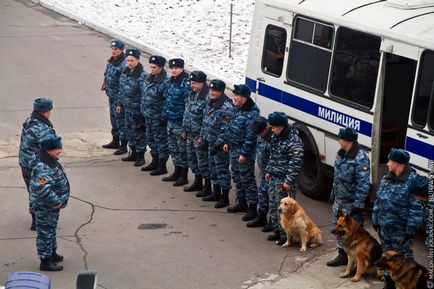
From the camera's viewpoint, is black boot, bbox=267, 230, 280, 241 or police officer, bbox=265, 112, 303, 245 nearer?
police officer, bbox=265, 112, 303, 245

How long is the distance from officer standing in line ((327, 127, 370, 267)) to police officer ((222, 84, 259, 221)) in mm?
1727

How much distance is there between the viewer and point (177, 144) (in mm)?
14516

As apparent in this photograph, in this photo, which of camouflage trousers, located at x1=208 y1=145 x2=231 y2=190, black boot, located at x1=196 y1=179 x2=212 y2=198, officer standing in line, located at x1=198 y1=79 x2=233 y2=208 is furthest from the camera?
black boot, located at x1=196 y1=179 x2=212 y2=198

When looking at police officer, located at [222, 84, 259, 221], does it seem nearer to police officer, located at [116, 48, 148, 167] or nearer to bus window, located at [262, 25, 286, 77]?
bus window, located at [262, 25, 286, 77]

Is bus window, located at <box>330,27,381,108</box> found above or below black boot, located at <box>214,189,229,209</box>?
above

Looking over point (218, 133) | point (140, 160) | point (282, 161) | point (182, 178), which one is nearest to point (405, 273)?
point (282, 161)

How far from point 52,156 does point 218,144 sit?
2.90 metres

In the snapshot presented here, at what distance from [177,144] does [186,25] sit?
10248 millimetres

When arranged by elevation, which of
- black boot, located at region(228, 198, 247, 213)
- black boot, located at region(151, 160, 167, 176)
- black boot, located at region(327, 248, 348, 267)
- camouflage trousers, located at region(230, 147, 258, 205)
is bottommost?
black boot, located at region(151, 160, 167, 176)

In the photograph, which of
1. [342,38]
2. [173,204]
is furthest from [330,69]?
[173,204]

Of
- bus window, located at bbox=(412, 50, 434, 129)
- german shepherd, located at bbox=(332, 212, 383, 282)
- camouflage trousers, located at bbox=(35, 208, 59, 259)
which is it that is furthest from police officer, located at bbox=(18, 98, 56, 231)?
bus window, located at bbox=(412, 50, 434, 129)

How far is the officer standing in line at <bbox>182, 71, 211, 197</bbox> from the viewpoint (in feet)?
45.1

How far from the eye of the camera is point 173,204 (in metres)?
→ 13.7

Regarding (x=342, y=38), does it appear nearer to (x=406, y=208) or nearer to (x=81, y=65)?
(x=406, y=208)
